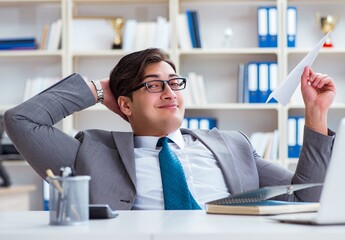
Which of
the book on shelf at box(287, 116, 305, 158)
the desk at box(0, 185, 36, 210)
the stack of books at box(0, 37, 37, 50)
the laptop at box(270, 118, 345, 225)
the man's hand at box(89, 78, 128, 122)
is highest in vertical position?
the stack of books at box(0, 37, 37, 50)

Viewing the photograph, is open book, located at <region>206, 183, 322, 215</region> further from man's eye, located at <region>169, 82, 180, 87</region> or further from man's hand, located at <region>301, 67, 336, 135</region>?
man's eye, located at <region>169, 82, 180, 87</region>

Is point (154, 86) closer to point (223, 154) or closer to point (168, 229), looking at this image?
point (223, 154)

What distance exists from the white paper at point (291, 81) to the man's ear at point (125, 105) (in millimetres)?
587

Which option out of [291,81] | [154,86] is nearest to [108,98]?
[154,86]

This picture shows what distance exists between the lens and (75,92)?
2.43 meters

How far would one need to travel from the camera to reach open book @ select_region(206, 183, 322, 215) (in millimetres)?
1521

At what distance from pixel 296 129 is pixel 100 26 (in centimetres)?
153

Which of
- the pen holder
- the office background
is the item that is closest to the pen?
the pen holder

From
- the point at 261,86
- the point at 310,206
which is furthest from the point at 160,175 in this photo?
the point at 261,86

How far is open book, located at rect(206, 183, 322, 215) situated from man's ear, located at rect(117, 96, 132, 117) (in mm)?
949

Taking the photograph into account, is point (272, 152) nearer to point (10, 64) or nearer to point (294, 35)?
point (294, 35)

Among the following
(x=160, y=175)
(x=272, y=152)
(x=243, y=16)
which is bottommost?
(x=272, y=152)

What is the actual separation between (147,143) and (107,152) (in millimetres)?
168

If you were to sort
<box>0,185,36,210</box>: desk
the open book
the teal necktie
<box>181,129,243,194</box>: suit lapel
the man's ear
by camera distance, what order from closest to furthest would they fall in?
the open book → the teal necktie → <box>181,129,243,194</box>: suit lapel → the man's ear → <box>0,185,36,210</box>: desk
